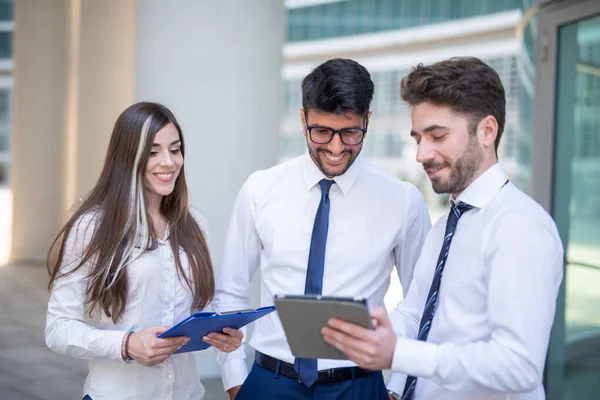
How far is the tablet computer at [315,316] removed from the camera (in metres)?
1.60

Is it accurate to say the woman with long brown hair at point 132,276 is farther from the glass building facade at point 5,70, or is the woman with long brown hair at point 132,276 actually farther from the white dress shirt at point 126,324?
the glass building facade at point 5,70

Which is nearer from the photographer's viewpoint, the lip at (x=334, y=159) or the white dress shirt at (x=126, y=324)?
the white dress shirt at (x=126, y=324)

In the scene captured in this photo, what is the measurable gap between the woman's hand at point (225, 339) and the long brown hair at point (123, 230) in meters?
0.25

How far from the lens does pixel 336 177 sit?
2.60 metres

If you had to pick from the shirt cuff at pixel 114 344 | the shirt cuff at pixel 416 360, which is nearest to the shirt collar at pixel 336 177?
the shirt cuff at pixel 114 344

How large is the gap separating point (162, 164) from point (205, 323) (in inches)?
24.5

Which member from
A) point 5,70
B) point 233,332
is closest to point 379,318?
point 233,332

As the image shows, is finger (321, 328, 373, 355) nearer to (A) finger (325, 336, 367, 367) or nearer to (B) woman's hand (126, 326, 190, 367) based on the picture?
(A) finger (325, 336, 367, 367)

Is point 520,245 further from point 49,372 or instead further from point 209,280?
point 49,372

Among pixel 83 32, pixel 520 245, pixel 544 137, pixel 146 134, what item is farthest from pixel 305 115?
pixel 83 32

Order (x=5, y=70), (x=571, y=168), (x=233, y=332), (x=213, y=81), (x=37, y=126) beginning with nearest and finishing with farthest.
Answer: (x=233, y=332) < (x=571, y=168) < (x=213, y=81) < (x=37, y=126) < (x=5, y=70)

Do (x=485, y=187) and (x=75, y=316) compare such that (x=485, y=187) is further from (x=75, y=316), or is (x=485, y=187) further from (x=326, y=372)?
(x=75, y=316)

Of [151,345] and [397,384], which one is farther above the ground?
[151,345]

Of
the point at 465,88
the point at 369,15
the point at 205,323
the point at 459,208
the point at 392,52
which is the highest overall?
the point at 369,15
